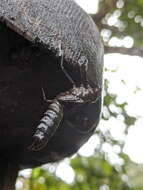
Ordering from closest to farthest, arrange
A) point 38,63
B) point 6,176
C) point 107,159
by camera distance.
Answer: point 38,63 < point 6,176 < point 107,159

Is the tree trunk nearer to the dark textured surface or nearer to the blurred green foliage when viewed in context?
the dark textured surface

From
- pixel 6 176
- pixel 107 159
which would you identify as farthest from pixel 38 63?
pixel 107 159

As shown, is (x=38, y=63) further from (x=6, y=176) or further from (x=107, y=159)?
(x=107, y=159)

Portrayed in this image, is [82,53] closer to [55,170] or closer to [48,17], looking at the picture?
[48,17]

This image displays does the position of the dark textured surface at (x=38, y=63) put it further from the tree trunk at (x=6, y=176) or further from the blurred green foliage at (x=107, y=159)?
the blurred green foliage at (x=107, y=159)

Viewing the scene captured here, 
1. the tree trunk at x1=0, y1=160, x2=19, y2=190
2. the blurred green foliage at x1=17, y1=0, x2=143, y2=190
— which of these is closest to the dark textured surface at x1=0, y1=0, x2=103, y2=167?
the tree trunk at x1=0, y1=160, x2=19, y2=190

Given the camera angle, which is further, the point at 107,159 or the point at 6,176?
the point at 107,159
